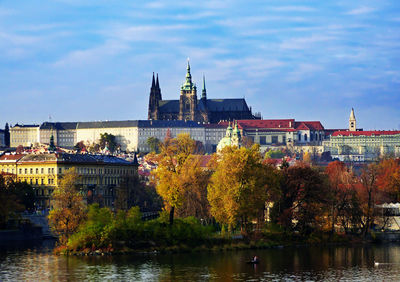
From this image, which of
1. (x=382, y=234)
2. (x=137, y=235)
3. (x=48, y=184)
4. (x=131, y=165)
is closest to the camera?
(x=137, y=235)

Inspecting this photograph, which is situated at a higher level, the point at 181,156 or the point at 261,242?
the point at 181,156

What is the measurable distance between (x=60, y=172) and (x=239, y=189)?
130 ft

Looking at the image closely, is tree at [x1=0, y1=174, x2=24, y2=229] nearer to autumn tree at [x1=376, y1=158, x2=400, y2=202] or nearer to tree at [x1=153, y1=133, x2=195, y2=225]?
tree at [x1=153, y1=133, x2=195, y2=225]

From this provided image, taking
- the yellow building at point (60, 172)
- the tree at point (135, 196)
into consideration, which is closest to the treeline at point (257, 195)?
the tree at point (135, 196)

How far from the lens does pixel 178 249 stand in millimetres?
74062

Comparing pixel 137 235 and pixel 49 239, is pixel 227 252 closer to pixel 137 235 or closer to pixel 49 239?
pixel 137 235

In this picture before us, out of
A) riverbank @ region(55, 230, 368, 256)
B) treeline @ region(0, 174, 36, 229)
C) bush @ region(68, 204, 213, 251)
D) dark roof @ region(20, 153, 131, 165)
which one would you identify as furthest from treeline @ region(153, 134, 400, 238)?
dark roof @ region(20, 153, 131, 165)

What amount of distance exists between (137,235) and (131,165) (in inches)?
2342

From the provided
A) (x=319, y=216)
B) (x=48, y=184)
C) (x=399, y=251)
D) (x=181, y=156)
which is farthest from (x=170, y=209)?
(x=48, y=184)

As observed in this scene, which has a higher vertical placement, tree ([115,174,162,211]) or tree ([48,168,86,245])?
tree ([115,174,162,211])

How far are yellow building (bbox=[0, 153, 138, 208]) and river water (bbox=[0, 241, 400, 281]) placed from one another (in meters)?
34.5

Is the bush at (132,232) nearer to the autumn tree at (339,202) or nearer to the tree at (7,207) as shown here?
the autumn tree at (339,202)

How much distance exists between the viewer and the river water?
61438mm

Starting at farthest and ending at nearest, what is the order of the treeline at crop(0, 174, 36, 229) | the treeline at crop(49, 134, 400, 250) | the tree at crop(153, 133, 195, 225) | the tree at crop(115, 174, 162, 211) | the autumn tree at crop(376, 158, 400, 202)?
the tree at crop(115, 174, 162, 211)
the autumn tree at crop(376, 158, 400, 202)
the treeline at crop(0, 174, 36, 229)
the tree at crop(153, 133, 195, 225)
the treeline at crop(49, 134, 400, 250)
